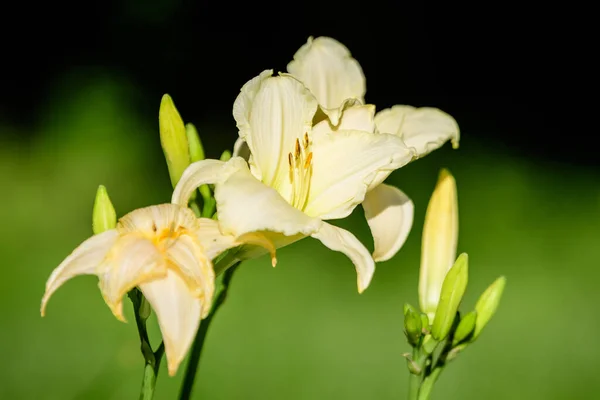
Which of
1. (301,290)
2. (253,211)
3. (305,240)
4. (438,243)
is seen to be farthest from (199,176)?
(305,240)

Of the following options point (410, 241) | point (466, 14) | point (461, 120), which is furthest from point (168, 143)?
point (466, 14)

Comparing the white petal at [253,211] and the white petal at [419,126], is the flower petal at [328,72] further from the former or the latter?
the white petal at [253,211]

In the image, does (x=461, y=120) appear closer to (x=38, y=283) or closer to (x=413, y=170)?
(x=413, y=170)

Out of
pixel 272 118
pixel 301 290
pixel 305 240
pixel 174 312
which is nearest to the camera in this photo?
pixel 174 312

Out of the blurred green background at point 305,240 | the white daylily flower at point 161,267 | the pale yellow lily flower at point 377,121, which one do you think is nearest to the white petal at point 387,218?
the pale yellow lily flower at point 377,121

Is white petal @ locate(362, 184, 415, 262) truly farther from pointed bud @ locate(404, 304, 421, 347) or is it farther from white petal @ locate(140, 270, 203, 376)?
white petal @ locate(140, 270, 203, 376)

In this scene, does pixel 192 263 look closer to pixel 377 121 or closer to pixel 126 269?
pixel 126 269
